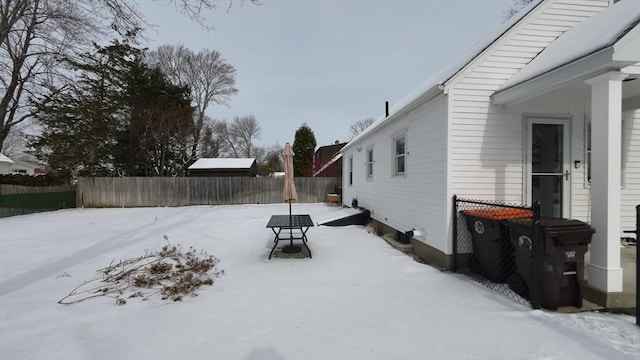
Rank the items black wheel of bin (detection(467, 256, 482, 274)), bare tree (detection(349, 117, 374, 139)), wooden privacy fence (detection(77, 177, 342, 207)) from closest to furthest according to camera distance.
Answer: black wheel of bin (detection(467, 256, 482, 274))
wooden privacy fence (detection(77, 177, 342, 207))
bare tree (detection(349, 117, 374, 139))

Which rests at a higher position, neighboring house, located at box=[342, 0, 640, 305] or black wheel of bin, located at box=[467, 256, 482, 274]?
neighboring house, located at box=[342, 0, 640, 305]

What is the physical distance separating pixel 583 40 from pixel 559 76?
0.79m

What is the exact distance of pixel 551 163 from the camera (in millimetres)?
5465

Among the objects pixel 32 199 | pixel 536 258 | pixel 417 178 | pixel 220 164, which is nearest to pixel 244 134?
pixel 220 164

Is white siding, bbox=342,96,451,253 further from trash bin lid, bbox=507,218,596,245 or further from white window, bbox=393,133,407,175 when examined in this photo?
trash bin lid, bbox=507,218,596,245

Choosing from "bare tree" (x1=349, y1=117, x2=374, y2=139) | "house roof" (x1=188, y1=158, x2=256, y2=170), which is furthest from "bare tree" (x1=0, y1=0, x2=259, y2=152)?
"bare tree" (x1=349, y1=117, x2=374, y2=139)

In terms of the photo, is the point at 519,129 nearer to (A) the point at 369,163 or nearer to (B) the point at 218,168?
(A) the point at 369,163

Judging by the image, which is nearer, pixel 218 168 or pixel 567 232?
pixel 567 232

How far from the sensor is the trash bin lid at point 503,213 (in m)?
4.18

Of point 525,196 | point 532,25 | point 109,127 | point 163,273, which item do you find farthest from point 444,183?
point 109,127

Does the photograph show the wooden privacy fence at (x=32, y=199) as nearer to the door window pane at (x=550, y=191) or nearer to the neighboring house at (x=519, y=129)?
the neighboring house at (x=519, y=129)

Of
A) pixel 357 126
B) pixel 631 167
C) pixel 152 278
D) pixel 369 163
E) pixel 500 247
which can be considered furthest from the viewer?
pixel 357 126

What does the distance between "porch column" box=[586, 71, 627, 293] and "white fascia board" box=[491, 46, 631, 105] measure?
6.0 inches

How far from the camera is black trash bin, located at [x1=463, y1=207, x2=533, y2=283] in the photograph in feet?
13.8
